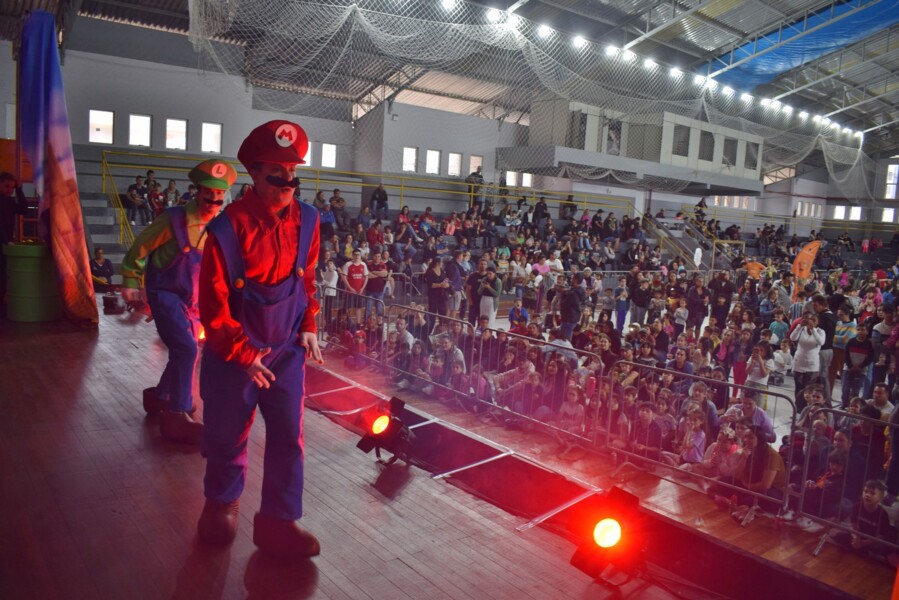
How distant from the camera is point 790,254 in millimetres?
25609

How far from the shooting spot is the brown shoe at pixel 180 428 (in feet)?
13.1

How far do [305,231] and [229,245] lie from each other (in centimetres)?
31

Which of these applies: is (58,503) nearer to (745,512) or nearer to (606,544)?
(606,544)

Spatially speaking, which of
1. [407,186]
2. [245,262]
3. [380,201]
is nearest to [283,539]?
[245,262]

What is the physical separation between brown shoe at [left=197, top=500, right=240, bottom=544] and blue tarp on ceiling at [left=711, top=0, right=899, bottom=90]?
18.6 metres

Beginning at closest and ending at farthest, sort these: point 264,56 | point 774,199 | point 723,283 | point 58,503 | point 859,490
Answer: point 58,503 < point 859,490 < point 723,283 < point 264,56 < point 774,199

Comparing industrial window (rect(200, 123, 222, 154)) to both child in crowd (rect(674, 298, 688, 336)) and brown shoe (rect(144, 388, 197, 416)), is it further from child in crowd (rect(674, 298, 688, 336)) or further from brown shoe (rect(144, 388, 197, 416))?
brown shoe (rect(144, 388, 197, 416))

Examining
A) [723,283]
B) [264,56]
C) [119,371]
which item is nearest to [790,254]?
[723,283]

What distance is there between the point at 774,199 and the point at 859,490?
3580 centimetres

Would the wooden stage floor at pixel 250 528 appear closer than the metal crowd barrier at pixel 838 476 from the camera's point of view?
Yes

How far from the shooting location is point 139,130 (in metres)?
18.4

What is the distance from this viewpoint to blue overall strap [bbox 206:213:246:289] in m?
2.50

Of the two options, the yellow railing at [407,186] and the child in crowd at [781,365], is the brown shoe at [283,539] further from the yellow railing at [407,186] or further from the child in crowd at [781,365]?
the yellow railing at [407,186]

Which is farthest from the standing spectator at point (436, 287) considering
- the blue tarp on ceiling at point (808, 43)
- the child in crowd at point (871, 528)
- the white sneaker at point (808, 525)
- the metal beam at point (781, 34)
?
the metal beam at point (781, 34)
